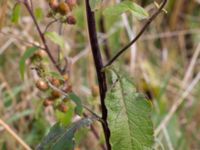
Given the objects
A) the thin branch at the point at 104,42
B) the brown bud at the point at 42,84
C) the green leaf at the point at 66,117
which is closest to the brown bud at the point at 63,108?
the green leaf at the point at 66,117

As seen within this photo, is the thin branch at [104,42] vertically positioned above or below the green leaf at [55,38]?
below

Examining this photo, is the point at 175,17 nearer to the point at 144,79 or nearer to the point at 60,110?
the point at 144,79

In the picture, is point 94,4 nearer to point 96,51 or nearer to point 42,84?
point 96,51

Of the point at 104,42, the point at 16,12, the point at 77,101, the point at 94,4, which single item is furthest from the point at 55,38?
the point at 104,42

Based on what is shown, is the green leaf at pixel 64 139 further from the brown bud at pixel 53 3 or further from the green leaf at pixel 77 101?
the brown bud at pixel 53 3

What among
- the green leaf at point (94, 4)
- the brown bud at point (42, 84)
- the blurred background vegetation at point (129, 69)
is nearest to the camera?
the green leaf at point (94, 4)

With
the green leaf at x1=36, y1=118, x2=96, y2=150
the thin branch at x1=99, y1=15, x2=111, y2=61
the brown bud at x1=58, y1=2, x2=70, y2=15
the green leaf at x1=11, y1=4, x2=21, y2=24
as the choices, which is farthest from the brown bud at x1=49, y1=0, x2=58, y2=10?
the thin branch at x1=99, y1=15, x2=111, y2=61

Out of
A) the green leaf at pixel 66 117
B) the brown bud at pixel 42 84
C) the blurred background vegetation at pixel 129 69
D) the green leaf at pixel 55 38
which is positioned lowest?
the blurred background vegetation at pixel 129 69
